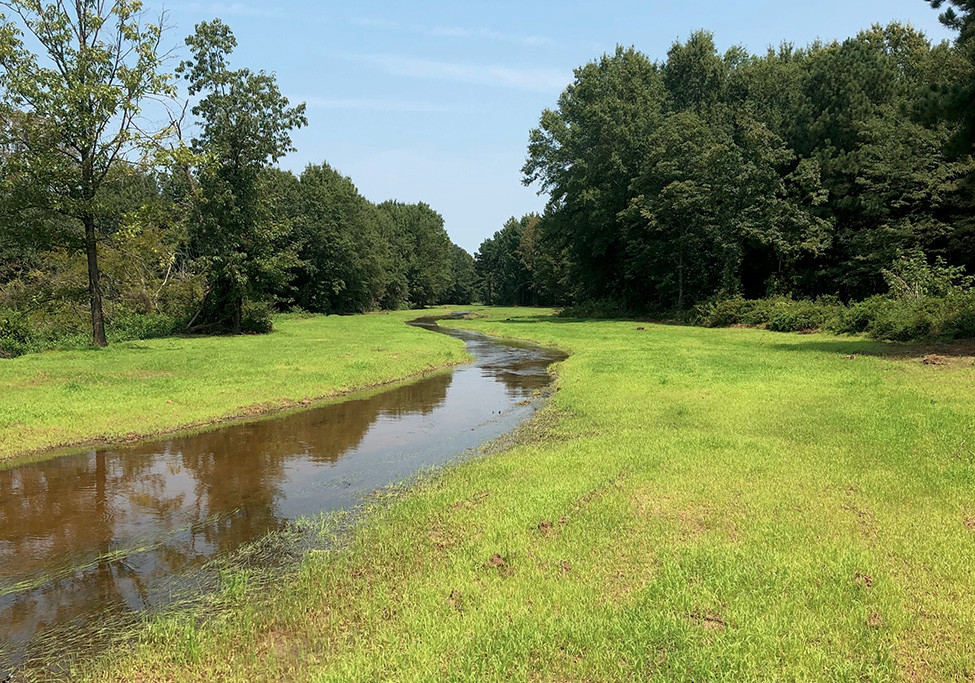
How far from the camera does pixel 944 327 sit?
21875mm

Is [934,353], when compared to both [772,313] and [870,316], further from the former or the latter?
[772,313]

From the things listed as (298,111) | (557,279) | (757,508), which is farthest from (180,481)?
(557,279)

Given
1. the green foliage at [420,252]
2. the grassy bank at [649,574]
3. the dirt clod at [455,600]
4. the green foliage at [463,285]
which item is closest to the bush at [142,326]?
the grassy bank at [649,574]

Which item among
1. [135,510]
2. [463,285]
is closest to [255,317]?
[135,510]

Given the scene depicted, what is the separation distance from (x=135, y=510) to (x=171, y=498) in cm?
58

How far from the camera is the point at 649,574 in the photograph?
5.35 metres

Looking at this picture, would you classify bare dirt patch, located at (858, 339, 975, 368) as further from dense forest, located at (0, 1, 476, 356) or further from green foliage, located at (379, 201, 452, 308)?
green foliage, located at (379, 201, 452, 308)

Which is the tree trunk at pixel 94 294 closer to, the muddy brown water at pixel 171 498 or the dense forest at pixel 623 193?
the dense forest at pixel 623 193

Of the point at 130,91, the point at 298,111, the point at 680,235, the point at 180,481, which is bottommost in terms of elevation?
the point at 180,481

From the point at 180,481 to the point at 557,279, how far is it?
282ft

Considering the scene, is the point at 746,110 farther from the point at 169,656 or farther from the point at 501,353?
the point at 169,656

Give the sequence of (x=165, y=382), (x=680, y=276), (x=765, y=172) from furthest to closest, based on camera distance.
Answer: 1. (x=680, y=276)
2. (x=765, y=172)
3. (x=165, y=382)

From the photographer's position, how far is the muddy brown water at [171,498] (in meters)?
5.84

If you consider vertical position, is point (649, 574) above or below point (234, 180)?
below
